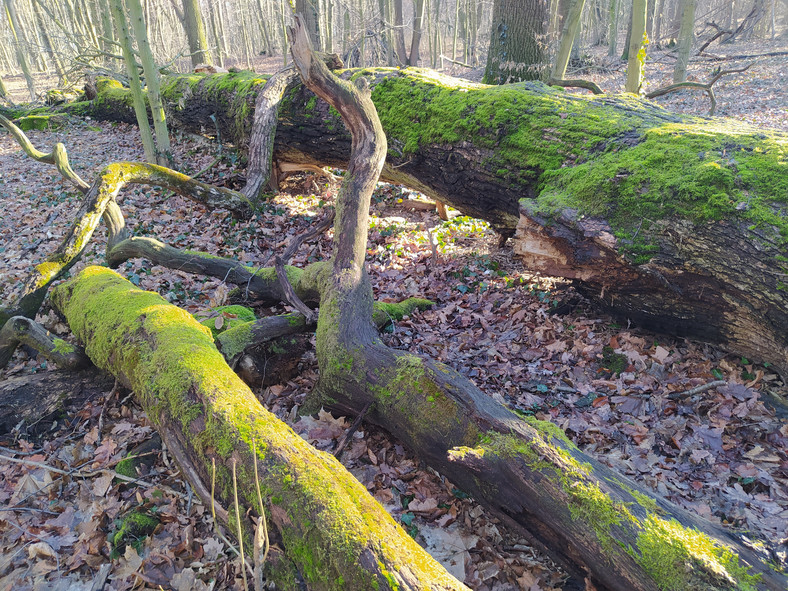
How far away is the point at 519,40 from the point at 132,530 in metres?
8.31

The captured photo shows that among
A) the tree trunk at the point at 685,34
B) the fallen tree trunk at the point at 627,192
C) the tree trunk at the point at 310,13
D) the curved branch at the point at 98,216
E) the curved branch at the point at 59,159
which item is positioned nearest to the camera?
the fallen tree trunk at the point at 627,192

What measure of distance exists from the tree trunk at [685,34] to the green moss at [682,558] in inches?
497

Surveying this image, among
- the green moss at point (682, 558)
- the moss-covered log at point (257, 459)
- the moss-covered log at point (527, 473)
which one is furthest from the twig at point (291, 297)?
the green moss at point (682, 558)

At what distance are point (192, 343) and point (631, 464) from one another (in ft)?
9.91

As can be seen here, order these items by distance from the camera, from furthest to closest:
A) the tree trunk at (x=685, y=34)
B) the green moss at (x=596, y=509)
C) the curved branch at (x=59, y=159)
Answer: the tree trunk at (x=685, y=34)
the curved branch at (x=59, y=159)
the green moss at (x=596, y=509)

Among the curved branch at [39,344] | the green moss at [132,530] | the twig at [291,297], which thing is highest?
the twig at [291,297]

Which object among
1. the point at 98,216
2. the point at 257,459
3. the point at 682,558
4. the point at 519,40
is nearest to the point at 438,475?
the point at 257,459

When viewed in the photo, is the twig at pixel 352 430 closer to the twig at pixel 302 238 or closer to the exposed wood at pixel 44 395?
the twig at pixel 302 238

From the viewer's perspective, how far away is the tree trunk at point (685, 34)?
1088 centimetres

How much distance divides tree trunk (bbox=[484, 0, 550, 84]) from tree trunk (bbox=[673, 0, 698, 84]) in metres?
5.96

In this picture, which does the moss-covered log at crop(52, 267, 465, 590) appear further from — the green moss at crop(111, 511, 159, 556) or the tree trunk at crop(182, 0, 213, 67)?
the tree trunk at crop(182, 0, 213, 67)

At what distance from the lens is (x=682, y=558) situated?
6.09 feet

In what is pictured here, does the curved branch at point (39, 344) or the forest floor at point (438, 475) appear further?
the curved branch at point (39, 344)

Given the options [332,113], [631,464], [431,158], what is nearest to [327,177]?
[332,113]
